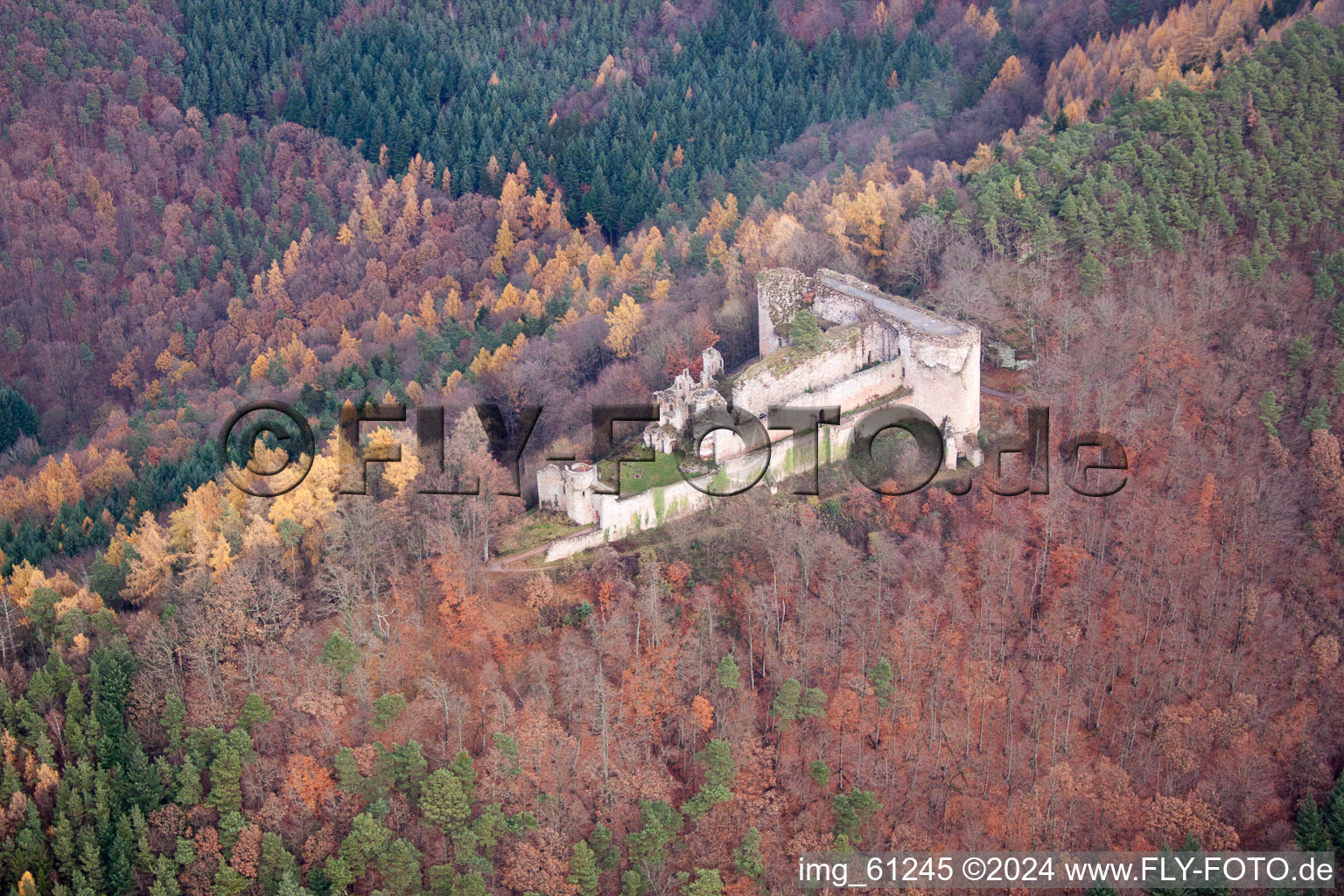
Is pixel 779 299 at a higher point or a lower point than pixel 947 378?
higher

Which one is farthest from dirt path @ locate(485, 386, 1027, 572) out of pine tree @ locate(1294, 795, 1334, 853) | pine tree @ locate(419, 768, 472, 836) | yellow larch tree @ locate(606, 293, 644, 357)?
pine tree @ locate(1294, 795, 1334, 853)

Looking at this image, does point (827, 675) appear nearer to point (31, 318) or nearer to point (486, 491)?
point (486, 491)

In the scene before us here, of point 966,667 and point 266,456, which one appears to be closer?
point 966,667

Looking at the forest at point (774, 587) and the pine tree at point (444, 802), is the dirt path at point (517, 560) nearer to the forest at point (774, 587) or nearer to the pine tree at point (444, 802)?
the forest at point (774, 587)

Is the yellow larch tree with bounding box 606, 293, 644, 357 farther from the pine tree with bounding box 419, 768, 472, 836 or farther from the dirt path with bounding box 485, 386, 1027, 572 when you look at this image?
the pine tree with bounding box 419, 768, 472, 836

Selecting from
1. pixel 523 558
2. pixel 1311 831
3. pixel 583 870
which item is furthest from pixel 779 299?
pixel 1311 831

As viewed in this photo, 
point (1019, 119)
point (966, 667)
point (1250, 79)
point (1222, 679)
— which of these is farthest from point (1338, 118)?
point (966, 667)

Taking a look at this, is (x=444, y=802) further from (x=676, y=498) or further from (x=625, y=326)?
(x=625, y=326)
